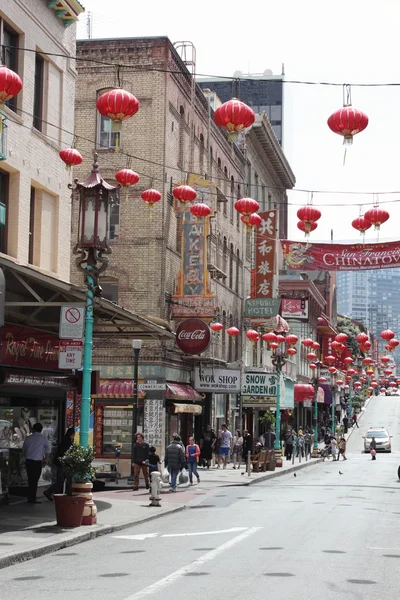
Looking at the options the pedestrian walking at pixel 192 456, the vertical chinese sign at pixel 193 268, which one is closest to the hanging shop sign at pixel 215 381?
the vertical chinese sign at pixel 193 268

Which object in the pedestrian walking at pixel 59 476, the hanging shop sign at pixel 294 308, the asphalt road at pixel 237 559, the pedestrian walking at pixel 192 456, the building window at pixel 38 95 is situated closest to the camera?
the asphalt road at pixel 237 559

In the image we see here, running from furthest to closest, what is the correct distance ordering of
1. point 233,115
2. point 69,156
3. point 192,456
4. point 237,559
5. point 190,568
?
point 192,456
point 69,156
point 233,115
point 237,559
point 190,568

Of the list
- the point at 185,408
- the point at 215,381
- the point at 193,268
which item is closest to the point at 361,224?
the point at 193,268

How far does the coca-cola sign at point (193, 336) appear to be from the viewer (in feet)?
121

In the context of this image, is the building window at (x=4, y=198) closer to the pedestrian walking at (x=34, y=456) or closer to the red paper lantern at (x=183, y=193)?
the red paper lantern at (x=183, y=193)

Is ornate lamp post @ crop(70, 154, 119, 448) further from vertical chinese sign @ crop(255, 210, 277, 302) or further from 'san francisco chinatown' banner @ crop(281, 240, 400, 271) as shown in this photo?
vertical chinese sign @ crop(255, 210, 277, 302)

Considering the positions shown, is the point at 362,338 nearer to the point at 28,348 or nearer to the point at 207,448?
the point at 207,448

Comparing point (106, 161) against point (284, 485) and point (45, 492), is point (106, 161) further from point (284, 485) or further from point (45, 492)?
point (45, 492)

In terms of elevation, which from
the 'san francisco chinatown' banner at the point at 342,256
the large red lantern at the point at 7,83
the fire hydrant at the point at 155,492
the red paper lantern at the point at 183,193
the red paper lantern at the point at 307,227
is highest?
the red paper lantern at the point at 183,193

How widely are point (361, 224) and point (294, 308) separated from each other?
4600 centimetres

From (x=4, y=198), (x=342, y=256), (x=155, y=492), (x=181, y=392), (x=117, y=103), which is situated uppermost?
(x=117, y=103)

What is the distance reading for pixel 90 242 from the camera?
1838 centimetres

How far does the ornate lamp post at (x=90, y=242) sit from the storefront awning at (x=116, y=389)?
16.5m

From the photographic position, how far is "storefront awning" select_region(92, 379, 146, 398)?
3512 cm
